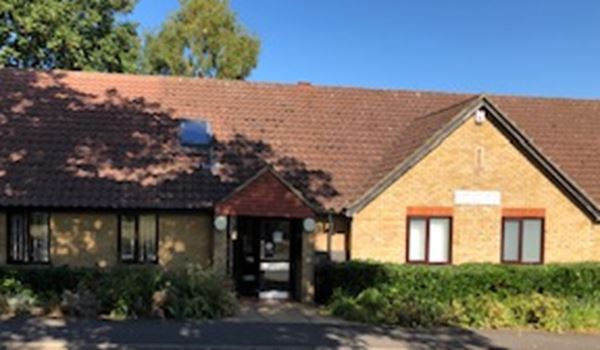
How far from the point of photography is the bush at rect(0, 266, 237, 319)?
13773mm

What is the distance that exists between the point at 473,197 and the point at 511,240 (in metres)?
1.69

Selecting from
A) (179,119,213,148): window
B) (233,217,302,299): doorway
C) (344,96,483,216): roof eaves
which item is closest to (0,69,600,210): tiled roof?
(179,119,213,148): window

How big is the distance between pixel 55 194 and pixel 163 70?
1064 inches

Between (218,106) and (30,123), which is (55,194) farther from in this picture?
(218,106)

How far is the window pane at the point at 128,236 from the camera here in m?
17.7

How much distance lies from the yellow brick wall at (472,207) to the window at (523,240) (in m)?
0.21

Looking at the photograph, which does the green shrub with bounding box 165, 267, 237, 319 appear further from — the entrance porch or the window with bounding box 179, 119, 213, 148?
the window with bounding box 179, 119, 213, 148

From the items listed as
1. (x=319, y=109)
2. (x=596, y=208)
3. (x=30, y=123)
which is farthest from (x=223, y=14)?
(x=596, y=208)

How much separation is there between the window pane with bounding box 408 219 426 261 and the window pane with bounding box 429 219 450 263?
0.73 ft

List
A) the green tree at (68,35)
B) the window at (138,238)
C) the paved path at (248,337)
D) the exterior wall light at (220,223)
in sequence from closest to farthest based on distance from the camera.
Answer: the paved path at (248,337) → the exterior wall light at (220,223) → the window at (138,238) → the green tree at (68,35)

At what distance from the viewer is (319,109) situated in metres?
22.4

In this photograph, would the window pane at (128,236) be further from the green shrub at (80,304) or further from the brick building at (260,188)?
the green shrub at (80,304)

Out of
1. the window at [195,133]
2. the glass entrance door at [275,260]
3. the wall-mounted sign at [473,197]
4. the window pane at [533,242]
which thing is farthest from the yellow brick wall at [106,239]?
the window pane at [533,242]

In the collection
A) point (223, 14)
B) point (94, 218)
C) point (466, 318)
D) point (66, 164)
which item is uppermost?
point (223, 14)
